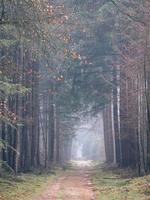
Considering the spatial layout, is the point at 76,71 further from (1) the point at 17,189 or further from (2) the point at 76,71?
(1) the point at 17,189

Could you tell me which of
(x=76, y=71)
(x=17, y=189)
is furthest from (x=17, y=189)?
(x=76, y=71)

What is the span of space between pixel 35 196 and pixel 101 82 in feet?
64.6

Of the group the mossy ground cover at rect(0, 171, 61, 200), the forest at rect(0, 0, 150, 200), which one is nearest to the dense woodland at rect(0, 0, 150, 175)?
the forest at rect(0, 0, 150, 200)

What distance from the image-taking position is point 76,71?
3612cm

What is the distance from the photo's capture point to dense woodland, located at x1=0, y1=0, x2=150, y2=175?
15.8 m

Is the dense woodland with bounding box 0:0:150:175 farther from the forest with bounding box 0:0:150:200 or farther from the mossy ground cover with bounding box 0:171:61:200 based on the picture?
the mossy ground cover with bounding box 0:171:61:200

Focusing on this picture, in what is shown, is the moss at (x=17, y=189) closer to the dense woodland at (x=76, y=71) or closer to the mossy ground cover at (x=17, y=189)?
the mossy ground cover at (x=17, y=189)

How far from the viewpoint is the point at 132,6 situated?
28.1 meters

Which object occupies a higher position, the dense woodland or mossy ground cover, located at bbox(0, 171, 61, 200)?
the dense woodland

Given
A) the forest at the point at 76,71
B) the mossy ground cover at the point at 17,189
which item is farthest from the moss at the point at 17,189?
the forest at the point at 76,71

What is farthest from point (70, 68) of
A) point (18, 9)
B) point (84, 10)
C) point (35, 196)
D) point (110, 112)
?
point (18, 9)

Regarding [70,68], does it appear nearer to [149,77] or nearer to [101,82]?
[101,82]

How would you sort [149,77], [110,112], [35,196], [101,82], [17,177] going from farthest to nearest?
[110,112], [101,82], [17,177], [149,77], [35,196]

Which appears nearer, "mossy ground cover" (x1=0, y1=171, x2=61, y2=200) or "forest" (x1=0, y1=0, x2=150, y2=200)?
"forest" (x1=0, y1=0, x2=150, y2=200)
